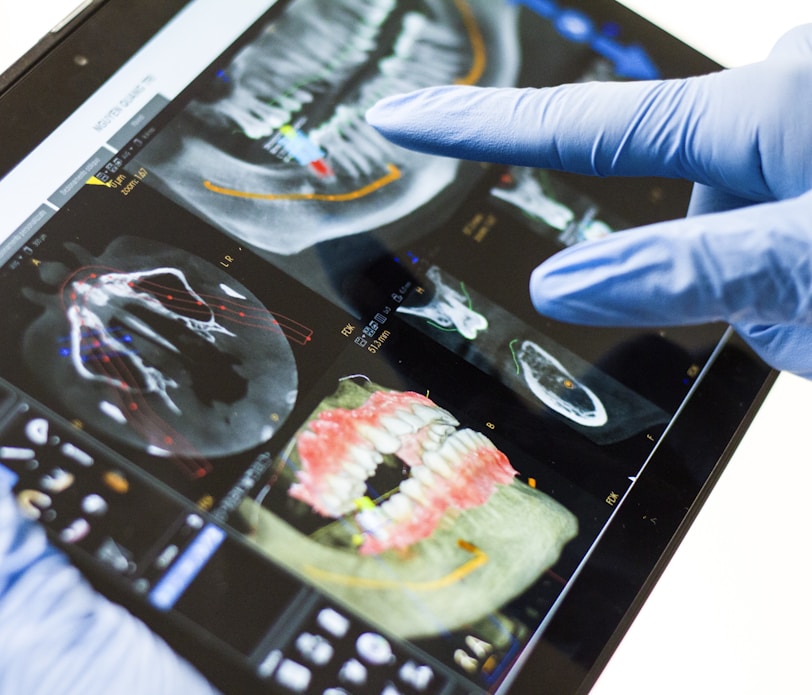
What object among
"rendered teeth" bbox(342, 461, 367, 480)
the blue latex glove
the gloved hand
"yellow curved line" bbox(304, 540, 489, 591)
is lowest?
the blue latex glove

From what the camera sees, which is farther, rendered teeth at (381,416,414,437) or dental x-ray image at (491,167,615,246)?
dental x-ray image at (491,167,615,246)

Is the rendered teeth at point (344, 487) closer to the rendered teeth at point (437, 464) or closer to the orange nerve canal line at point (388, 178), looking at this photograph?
the rendered teeth at point (437, 464)

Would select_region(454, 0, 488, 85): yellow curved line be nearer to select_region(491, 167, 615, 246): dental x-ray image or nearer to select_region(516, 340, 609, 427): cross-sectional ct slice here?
select_region(491, 167, 615, 246): dental x-ray image

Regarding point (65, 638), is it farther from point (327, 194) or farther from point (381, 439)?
point (327, 194)

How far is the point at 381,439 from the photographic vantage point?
0.63 metres

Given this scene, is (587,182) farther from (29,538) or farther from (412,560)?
(29,538)

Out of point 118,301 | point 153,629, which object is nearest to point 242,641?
point 153,629

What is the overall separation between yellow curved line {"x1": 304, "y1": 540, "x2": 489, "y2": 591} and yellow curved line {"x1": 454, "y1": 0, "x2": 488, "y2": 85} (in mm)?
509

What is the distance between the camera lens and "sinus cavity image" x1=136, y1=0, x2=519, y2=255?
69cm

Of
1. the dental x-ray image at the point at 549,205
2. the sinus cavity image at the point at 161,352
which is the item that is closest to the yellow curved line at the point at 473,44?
the dental x-ray image at the point at 549,205

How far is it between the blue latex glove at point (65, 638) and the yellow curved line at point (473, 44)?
0.62 m

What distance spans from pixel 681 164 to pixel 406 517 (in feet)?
1.36

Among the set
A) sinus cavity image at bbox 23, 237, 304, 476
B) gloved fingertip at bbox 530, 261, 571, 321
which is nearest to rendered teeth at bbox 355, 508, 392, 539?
sinus cavity image at bbox 23, 237, 304, 476

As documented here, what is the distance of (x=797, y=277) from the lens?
1.88ft
